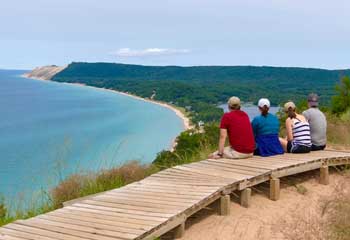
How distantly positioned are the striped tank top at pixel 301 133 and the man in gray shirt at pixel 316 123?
288 millimetres

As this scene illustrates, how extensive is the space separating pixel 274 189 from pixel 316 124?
6.70 ft

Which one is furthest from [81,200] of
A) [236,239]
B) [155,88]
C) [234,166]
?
[155,88]

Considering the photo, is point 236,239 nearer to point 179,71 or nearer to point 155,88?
point 155,88

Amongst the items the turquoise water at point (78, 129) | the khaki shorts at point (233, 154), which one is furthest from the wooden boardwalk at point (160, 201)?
the turquoise water at point (78, 129)

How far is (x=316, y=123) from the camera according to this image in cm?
760

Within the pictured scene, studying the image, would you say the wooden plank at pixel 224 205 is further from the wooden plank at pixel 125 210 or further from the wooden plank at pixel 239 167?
the wooden plank at pixel 125 210

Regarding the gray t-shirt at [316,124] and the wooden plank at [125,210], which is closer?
the wooden plank at [125,210]

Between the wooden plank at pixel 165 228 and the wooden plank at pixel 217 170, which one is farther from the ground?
the wooden plank at pixel 217 170

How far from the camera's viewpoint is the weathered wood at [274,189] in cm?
602

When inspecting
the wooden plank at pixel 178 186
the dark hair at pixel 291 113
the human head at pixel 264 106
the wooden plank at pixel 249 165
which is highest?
the human head at pixel 264 106

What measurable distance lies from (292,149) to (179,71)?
183576 millimetres

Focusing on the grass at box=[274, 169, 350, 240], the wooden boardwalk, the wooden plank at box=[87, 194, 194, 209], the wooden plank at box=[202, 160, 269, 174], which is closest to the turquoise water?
the wooden plank at box=[202, 160, 269, 174]

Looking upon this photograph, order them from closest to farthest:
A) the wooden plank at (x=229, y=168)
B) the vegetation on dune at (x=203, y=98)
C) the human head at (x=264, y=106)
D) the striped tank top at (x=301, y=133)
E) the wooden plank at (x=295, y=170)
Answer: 1. the wooden plank at (x=229, y=168)
2. the wooden plank at (x=295, y=170)
3. the vegetation on dune at (x=203, y=98)
4. the human head at (x=264, y=106)
5. the striped tank top at (x=301, y=133)

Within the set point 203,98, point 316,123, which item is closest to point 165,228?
point 316,123
